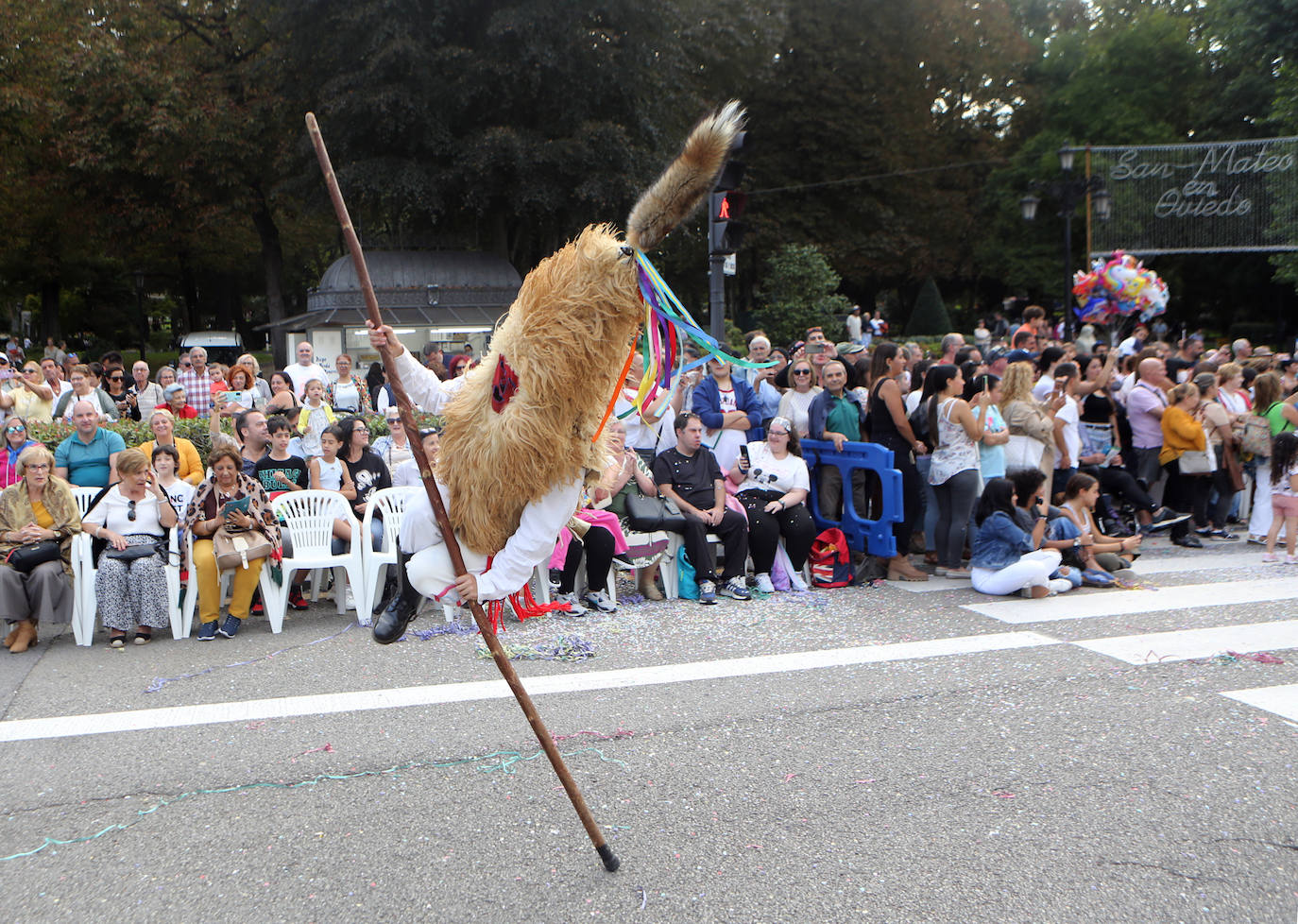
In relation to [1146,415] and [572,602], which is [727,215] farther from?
[1146,415]

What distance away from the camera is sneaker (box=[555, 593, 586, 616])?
293 inches

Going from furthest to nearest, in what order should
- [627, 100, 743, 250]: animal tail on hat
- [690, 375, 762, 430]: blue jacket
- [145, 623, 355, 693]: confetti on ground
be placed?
[690, 375, 762, 430]: blue jacket < [145, 623, 355, 693]: confetti on ground < [627, 100, 743, 250]: animal tail on hat

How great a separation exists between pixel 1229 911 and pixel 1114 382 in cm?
893

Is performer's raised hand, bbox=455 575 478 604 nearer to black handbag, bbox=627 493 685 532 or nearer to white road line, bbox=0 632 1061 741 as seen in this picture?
white road line, bbox=0 632 1061 741

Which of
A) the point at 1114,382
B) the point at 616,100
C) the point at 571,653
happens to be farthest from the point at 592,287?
the point at 616,100

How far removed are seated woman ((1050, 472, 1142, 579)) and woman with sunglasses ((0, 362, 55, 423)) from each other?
29.8 ft

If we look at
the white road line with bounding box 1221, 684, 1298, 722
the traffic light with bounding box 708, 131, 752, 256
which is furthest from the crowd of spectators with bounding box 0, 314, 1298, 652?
the white road line with bounding box 1221, 684, 1298, 722

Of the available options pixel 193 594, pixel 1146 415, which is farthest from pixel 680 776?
pixel 1146 415

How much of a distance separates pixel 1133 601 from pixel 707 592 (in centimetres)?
315

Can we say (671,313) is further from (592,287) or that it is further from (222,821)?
(222,821)

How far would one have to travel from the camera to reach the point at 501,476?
11.9 feet

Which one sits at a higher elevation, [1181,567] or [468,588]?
[468,588]

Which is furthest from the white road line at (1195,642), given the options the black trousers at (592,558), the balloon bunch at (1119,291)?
the balloon bunch at (1119,291)

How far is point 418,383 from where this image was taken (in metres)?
3.89
